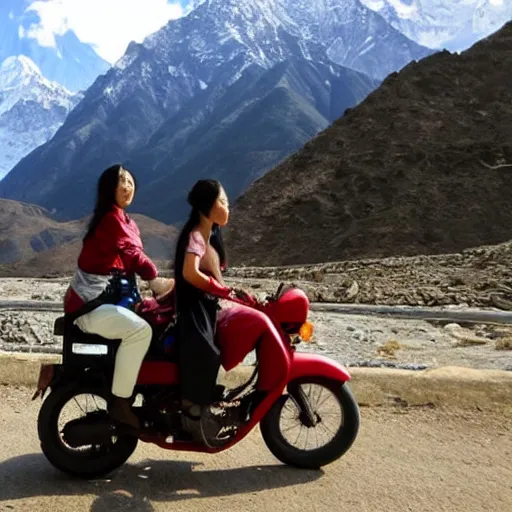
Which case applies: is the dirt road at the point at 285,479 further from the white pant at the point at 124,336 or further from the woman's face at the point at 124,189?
the woman's face at the point at 124,189

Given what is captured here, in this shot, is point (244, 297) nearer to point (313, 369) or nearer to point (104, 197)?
point (313, 369)

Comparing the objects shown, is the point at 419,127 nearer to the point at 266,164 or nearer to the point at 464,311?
the point at 464,311

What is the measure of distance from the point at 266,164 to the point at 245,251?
12236 centimetres

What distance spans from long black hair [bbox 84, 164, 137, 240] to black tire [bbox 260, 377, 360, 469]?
1.70 m

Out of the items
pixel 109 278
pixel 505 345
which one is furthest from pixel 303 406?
pixel 505 345

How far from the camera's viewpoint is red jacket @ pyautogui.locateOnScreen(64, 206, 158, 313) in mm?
4492

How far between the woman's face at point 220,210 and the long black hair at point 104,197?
0.65 metres

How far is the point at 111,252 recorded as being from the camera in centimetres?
450

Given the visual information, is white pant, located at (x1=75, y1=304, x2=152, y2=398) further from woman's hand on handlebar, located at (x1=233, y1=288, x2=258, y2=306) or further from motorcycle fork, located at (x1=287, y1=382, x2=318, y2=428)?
motorcycle fork, located at (x1=287, y1=382, x2=318, y2=428)

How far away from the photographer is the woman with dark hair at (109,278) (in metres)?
4.41

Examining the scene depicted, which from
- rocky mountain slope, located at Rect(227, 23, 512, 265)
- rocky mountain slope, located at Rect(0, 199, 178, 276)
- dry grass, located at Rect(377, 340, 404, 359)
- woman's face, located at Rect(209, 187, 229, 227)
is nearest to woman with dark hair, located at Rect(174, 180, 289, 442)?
woman's face, located at Rect(209, 187, 229, 227)

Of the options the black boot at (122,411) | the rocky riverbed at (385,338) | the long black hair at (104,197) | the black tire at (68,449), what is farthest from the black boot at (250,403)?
the rocky riverbed at (385,338)

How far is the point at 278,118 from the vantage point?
196 meters

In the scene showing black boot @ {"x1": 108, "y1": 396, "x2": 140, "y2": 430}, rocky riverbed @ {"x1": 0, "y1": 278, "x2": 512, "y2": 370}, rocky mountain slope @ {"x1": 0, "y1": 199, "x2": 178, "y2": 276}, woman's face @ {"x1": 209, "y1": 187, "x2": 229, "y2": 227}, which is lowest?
rocky mountain slope @ {"x1": 0, "y1": 199, "x2": 178, "y2": 276}
